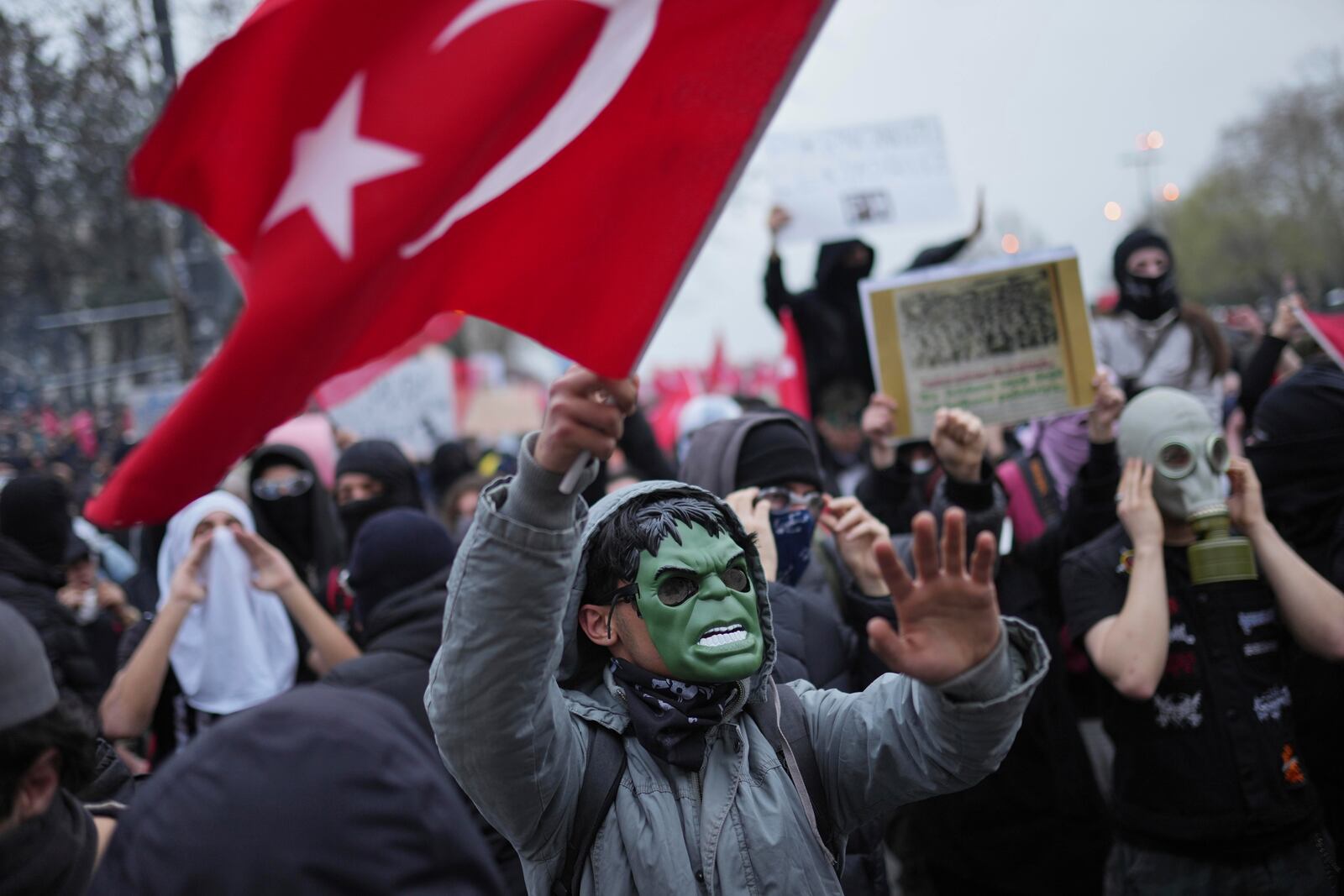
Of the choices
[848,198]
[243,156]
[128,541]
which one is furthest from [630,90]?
[128,541]

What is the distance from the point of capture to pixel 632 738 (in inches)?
87.2

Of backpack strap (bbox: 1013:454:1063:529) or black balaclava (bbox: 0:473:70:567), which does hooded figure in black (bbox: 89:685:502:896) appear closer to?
backpack strap (bbox: 1013:454:1063:529)

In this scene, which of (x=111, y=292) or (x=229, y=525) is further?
(x=111, y=292)

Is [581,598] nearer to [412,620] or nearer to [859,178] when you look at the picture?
[412,620]

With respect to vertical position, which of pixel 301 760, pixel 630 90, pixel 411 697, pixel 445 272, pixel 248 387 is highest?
pixel 630 90

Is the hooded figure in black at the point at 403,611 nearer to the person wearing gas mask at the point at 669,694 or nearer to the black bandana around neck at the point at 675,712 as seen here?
the person wearing gas mask at the point at 669,694

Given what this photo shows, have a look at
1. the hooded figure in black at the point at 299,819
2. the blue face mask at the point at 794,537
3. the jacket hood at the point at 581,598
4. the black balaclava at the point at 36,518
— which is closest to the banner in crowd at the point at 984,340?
the blue face mask at the point at 794,537

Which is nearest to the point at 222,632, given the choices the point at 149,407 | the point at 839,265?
the point at 839,265

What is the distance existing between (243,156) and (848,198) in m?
4.28

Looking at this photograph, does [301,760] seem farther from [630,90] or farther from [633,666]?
[630,90]

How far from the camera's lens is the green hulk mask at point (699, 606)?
215cm

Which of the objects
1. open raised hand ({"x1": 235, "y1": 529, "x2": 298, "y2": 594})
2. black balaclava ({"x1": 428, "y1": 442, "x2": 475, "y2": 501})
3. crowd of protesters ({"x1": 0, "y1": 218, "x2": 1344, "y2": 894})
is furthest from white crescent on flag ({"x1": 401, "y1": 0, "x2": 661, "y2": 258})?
black balaclava ({"x1": 428, "y1": 442, "x2": 475, "y2": 501})

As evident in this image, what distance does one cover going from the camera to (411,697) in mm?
3236

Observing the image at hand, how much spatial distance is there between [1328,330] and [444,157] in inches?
141
